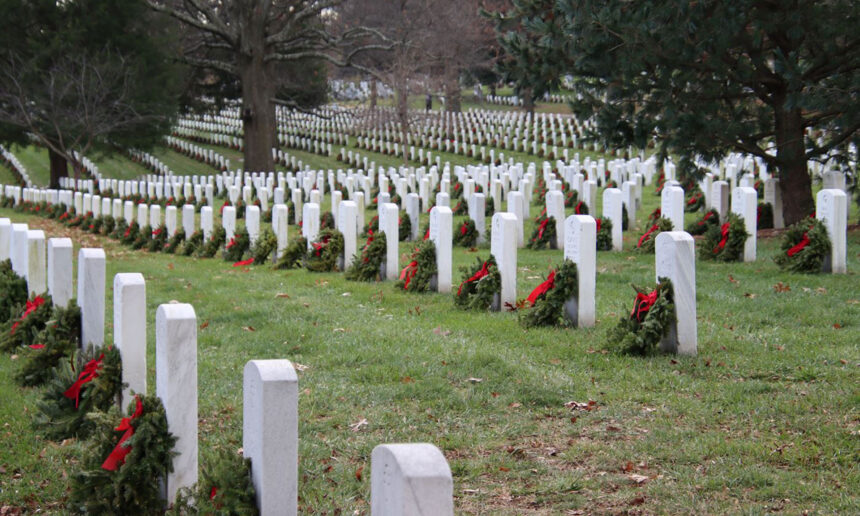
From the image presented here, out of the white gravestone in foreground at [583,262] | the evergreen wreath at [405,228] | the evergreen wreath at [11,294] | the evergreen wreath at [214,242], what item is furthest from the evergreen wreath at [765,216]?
the evergreen wreath at [11,294]

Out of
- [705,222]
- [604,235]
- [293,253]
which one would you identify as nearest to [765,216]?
[705,222]

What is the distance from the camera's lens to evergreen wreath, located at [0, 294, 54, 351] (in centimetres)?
703

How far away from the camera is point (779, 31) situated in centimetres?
1246

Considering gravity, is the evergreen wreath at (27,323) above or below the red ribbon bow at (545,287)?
below

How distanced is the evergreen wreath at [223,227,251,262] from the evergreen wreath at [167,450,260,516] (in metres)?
10.3

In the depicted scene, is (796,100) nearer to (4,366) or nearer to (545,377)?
(545,377)

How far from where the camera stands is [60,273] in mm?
6762

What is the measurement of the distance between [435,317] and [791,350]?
3.10 metres

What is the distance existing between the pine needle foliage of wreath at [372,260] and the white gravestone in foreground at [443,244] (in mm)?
1247

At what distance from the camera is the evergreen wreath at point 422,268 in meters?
9.88

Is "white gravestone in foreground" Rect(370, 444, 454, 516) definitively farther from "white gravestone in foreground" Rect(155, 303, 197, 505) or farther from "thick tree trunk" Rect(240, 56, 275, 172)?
"thick tree trunk" Rect(240, 56, 275, 172)

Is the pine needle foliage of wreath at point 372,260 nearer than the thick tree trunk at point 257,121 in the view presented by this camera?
Yes

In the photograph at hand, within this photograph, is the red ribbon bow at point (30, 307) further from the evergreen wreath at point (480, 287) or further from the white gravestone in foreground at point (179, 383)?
the evergreen wreath at point (480, 287)

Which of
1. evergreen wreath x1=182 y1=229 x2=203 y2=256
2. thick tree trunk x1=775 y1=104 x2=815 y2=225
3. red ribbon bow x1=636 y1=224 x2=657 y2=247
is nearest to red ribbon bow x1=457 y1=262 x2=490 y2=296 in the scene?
red ribbon bow x1=636 y1=224 x2=657 y2=247
